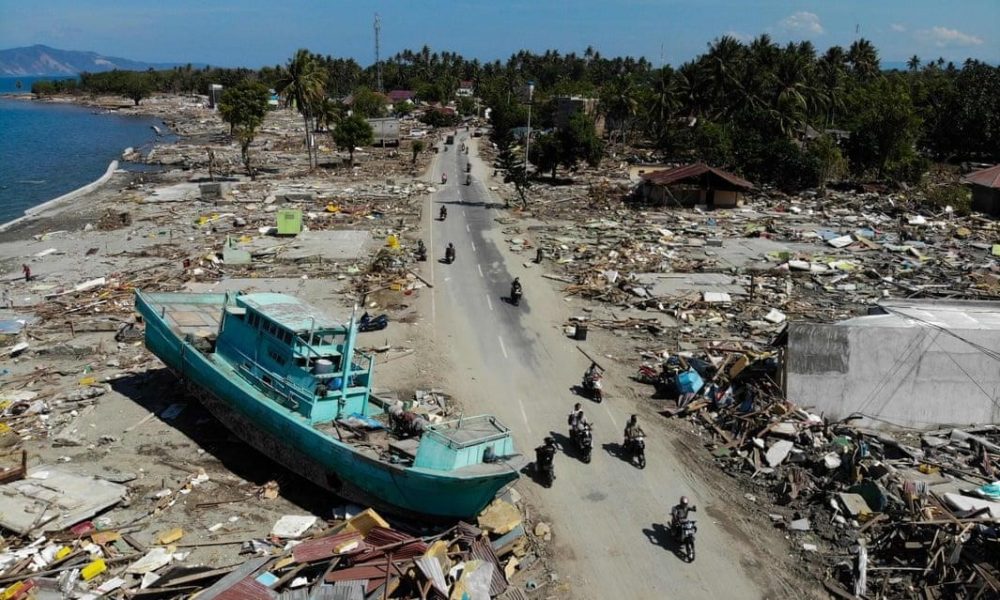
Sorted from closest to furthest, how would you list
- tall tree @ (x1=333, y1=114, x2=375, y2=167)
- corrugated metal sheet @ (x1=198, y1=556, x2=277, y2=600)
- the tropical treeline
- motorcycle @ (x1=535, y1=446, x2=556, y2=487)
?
corrugated metal sheet @ (x1=198, y1=556, x2=277, y2=600) → motorcycle @ (x1=535, y1=446, x2=556, y2=487) → the tropical treeline → tall tree @ (x1=333, y1=114, x2=375, y2=167)

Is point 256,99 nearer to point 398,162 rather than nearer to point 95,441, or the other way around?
point 398,162

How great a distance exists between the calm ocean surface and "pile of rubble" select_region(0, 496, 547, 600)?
41.0 meters

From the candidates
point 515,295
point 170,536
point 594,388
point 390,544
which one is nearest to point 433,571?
point 390,544

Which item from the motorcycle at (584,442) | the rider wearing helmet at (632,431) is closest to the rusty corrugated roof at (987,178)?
the rider wearing helmet at (632,431)

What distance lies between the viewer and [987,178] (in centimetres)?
4112

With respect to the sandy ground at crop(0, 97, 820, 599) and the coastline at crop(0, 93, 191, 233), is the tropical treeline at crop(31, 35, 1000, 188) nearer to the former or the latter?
the coastline at crop(0, 93, 191, 233)

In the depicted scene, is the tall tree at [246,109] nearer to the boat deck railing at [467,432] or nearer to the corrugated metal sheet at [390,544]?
the boat deck railing at [467,432]

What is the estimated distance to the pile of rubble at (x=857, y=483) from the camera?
11.2 meters

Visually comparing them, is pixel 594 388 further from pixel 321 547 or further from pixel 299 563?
pixel 299 563

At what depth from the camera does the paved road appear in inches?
453

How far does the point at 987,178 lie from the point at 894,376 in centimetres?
3217

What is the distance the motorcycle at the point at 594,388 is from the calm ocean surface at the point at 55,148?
42.1 meters

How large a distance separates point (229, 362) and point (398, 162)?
1864 inches

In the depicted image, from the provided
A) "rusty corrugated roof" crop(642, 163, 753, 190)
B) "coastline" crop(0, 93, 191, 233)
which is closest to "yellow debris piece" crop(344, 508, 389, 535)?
"rusty corrugated roof" crop(642, 163, 753, 190)
